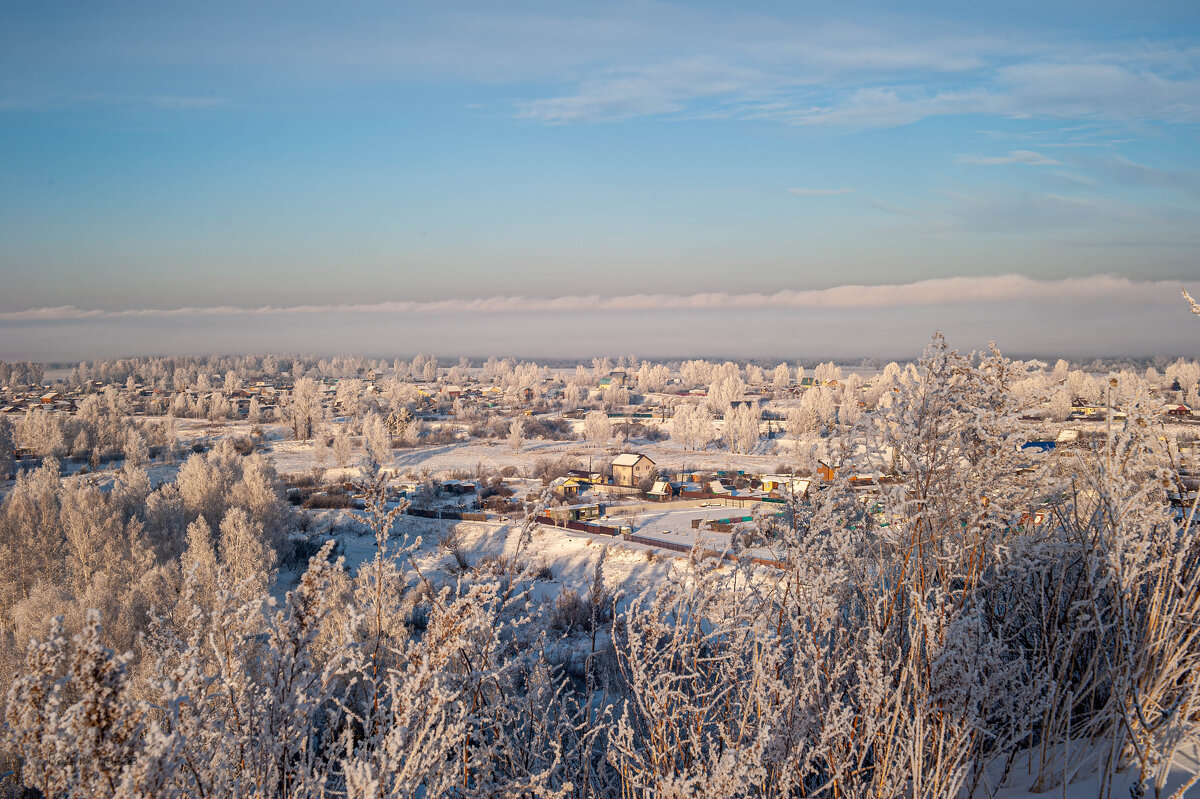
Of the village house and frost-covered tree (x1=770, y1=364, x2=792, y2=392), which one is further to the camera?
frost-covered tree (x1=770, y1=364, x2=792, y2=392)

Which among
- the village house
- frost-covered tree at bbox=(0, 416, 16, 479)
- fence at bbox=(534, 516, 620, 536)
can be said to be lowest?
fence at bbox=(534, 516, 620, 536)

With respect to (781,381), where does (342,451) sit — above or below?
below

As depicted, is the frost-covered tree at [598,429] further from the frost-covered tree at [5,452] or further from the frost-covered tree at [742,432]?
the frost-covered tree at [5,452]

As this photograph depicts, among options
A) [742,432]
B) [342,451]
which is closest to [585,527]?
[342,451]

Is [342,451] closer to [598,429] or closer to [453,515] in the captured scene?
[453,515]

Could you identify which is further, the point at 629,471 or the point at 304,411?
the point at 304,411

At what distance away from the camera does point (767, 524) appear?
9.62 ft

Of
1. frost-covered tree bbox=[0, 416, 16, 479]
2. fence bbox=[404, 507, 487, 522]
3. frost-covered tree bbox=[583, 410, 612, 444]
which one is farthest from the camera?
frost-covered tree bbox=[583, 410, 612, 444]

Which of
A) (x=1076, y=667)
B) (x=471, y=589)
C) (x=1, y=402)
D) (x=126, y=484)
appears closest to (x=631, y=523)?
(x=126, y=484)

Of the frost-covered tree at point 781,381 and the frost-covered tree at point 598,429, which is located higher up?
the frost-covered tree at point 781,381

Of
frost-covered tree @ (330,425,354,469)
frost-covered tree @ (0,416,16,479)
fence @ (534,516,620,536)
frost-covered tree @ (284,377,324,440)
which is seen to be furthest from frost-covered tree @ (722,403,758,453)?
frost-covered tree @ (0,416,16,479)

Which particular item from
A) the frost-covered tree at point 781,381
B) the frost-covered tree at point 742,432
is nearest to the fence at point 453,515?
the frost-covered tree at point 742,432

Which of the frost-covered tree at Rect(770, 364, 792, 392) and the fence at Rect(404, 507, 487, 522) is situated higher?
the frost-covered tree at Rect(770, 364, 792, 392)

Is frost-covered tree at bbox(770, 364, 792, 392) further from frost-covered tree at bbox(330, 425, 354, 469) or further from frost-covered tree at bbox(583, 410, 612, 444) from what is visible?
frost-covered tree at bbox(330, 425, 354, 469)
